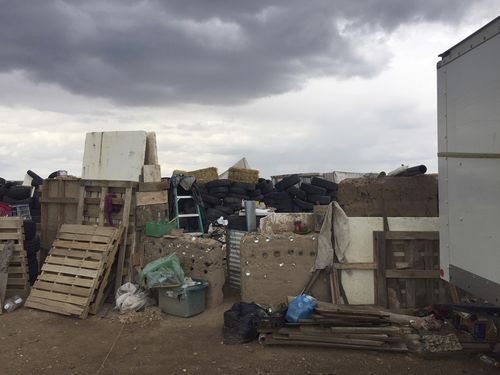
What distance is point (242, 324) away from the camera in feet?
19.6

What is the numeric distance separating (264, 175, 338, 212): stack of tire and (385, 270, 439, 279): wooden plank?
5.75 m

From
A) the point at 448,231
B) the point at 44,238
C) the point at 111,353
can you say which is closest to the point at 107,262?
the point at 111,353

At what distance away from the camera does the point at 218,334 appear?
624 centimetres

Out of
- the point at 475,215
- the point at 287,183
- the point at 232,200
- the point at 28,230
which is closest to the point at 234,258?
the point at 232,200

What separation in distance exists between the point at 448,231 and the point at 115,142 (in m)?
6.91

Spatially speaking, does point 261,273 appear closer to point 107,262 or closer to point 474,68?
point 107,262

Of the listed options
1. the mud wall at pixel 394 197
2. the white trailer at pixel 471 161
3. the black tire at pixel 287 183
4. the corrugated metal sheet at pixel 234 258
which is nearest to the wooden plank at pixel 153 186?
the corrugated metal sheet at pixel 234 258

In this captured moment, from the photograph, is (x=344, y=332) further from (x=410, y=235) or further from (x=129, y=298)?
(x=129, y=298)

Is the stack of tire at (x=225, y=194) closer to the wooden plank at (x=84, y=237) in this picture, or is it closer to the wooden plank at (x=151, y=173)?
the wooden plank at (x=151, y=173)

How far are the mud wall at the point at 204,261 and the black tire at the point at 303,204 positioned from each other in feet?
16.5

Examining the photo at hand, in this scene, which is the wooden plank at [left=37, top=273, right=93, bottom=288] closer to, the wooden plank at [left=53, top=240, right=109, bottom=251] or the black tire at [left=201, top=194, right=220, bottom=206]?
the wooden plank at [left=53, top=240, right=109, bottom=251]

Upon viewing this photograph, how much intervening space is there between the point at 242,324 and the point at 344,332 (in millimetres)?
1339

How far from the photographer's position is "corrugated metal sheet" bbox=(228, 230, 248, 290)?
8469mm

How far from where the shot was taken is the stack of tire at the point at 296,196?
1266cm
